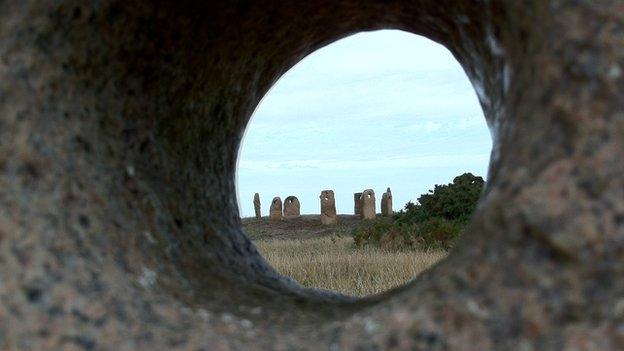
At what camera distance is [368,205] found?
1945 cm

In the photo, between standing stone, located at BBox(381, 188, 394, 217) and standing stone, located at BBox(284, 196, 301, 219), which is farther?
standing stone, located at BBox(381, 188, 394, 217)

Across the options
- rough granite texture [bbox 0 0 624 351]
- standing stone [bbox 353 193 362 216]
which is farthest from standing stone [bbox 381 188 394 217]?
rough granite texture [bbox 0 0 624 351]

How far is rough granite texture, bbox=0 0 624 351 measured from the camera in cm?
114

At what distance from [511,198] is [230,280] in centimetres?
86

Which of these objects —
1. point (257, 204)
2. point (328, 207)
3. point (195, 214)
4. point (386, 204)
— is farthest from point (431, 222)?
point (257, 204)

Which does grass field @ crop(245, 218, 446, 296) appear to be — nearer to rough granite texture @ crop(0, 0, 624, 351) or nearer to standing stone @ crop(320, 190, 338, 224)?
rough granite texture @ crop(0, 0, 624, 351)

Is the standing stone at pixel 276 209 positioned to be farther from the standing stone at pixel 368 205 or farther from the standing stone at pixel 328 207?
the standing stone at pixel 368 205

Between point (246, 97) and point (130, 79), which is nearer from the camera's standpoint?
point (130, 79)

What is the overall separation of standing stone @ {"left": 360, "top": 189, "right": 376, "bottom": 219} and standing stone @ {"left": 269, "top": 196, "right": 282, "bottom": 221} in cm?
215

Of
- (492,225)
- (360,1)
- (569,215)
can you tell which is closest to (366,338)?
(492,225)

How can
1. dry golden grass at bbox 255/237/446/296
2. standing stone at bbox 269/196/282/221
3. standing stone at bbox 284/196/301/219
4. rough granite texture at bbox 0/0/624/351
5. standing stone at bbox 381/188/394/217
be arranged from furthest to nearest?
standing stone at bbox 381/188/394/217
standing stone at bbox 284/196/301/219
standing stone at bbox 269/196/282/221
dry golden grass at bbox 255/237/446/296
rough granite texture at bbox 0/0/624/351

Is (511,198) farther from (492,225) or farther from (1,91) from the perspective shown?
(1,91)

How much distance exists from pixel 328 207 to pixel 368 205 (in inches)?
51.0

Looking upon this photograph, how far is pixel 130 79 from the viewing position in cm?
171
